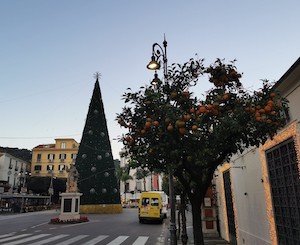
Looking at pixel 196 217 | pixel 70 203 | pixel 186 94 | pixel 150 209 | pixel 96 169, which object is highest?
pixel 96 169

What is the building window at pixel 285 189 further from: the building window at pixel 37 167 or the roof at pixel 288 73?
the building window at pixel 37 167

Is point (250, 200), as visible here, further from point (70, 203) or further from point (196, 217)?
point (70, 203)

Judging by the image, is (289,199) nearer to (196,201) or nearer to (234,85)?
(196,201)

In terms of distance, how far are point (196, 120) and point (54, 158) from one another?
68.8m

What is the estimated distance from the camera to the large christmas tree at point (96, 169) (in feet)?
120

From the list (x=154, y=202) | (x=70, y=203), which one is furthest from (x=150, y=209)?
(x=70, y=203)

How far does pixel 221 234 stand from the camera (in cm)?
1477

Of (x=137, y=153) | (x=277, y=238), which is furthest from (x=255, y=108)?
(x=277, y=238)

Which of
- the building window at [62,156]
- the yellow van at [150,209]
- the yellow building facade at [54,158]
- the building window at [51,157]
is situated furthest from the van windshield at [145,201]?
the building window at [51,157]

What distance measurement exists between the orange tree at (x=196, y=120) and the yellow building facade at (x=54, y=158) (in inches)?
2550

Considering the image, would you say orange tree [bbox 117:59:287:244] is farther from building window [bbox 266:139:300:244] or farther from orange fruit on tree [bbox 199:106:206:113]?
building window [bbox 266:139:300:244]

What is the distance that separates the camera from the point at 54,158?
68938 millimetres

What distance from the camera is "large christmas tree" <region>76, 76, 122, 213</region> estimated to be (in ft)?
120

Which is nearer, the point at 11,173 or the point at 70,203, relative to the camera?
the point at 70,203
